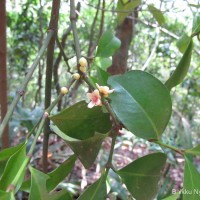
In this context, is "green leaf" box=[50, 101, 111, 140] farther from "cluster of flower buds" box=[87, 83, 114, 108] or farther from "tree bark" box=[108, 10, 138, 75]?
"tree bark" box=[108, 10, 138, 75]

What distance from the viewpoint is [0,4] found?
2.12ft

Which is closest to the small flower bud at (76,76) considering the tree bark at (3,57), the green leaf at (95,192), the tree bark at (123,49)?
the green leaf at (95,192)

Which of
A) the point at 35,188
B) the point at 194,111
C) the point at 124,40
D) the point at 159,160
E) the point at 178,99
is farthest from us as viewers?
the point at 178,99

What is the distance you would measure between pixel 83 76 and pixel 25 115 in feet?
2.09

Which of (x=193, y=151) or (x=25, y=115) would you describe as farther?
(x=25, y=115)

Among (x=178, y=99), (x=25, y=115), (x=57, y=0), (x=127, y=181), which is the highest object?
(x=57, y=0)

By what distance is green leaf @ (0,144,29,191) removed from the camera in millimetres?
297

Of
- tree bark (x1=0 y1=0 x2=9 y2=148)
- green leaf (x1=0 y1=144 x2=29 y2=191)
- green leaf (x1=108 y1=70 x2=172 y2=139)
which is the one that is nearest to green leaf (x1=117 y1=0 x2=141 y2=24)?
tree bark (x1=0 y1=0 x2=9 y2=148)

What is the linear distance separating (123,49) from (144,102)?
118cm

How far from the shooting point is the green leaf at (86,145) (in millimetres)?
370

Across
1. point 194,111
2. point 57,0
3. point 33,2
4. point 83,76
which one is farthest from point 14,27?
point 83,76

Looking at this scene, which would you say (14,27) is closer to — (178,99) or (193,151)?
(178,99)

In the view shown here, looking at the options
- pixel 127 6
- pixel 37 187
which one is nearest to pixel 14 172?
pixel 37 187

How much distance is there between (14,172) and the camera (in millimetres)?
303
